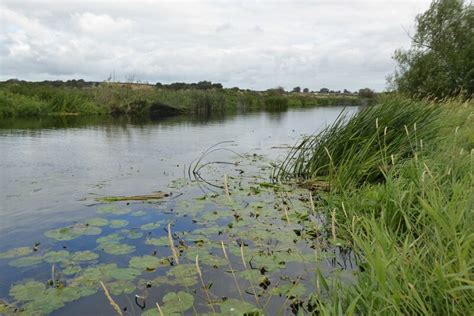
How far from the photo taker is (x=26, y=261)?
15.4ft

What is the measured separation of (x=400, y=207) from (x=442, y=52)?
26.0 metres

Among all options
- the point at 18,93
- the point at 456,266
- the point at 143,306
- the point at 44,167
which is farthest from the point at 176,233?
the point at 18,93

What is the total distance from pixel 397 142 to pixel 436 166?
2.00 meters

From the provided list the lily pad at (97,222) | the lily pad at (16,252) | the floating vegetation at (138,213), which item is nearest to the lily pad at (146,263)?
the lily pad at (16,252)

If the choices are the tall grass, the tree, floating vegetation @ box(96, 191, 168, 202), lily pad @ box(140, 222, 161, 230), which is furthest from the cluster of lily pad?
the tree

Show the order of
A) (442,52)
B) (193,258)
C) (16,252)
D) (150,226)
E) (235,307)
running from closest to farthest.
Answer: (235,307)
(193,258)
(16,252)
(150,226)
(442,52)

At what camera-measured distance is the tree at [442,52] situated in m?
24.4

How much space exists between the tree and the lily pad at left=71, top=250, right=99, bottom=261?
78.6ft

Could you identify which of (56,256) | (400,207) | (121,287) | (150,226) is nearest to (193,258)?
(121,287)

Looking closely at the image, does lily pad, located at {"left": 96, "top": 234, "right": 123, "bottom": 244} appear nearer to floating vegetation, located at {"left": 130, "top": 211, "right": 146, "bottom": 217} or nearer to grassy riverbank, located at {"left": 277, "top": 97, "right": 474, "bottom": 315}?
floating vegetation, located at {"left": 130, "top": 211, "right": 146, "bottom": 217}

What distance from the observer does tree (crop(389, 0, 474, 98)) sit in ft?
80.0

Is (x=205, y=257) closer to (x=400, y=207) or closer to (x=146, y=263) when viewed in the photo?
(x=146, y=263)

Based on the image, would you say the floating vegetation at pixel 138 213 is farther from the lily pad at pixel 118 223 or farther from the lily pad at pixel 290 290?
the lily pad at pixel 290 290

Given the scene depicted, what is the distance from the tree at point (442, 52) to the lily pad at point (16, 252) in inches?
959
